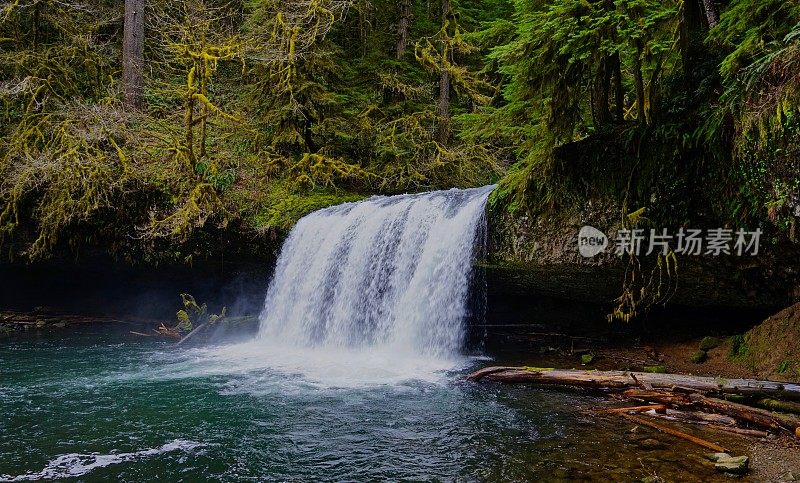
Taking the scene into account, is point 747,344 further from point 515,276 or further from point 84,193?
point 84,193

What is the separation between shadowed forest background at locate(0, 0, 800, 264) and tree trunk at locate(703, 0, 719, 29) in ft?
0.08

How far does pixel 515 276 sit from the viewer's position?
9125mm

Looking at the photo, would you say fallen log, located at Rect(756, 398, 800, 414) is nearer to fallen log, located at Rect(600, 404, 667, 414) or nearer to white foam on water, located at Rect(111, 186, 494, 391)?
fallen log, located at Rect(600, 404, 667, 414)

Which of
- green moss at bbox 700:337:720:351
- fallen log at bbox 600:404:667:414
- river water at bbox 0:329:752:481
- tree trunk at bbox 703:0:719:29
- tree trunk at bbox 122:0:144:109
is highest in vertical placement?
tree trunk at bbox 122:0:144:109

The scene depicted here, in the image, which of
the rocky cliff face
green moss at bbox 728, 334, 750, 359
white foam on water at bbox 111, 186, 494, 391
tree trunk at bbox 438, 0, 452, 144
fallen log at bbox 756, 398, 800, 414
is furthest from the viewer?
tree trunk at bbox 438, 0, 452, 144

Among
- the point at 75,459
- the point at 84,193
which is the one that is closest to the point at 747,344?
the point at 75,459

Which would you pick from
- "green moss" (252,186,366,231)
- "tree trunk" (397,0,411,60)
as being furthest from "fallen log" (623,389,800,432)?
"tree trunk" (397,0,411,60)

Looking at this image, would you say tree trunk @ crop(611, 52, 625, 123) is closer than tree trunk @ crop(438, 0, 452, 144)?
Yes

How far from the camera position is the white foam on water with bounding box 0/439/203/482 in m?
4.10

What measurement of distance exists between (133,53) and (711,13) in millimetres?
13974

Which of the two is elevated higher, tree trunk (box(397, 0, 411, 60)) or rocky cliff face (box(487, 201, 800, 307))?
tree trunk (box(397, 0, 411, 60))

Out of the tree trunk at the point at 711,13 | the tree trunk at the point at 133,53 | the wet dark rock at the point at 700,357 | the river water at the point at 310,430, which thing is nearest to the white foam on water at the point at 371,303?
the river water at the point at 310,430

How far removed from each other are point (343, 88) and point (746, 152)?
39.2 ft

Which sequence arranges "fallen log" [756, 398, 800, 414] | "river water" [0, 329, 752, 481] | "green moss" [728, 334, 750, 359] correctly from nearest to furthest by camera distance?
"river water" [0, 329, 752, 481] → "fallen log" [756, 398, 800, 414] → "green moss" [728, 334, 750, 359]
